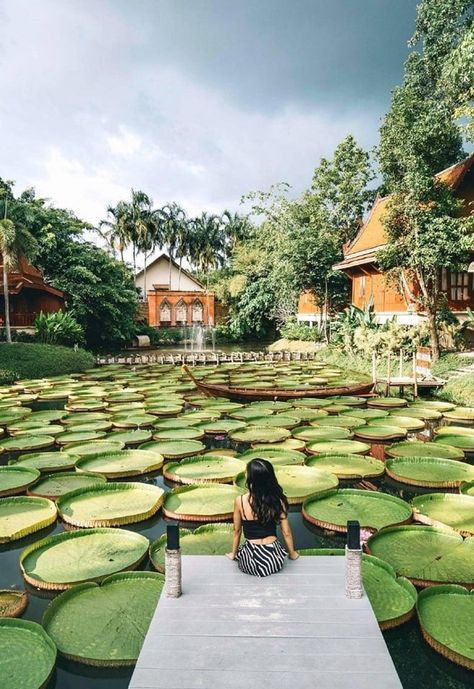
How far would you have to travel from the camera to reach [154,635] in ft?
9.56

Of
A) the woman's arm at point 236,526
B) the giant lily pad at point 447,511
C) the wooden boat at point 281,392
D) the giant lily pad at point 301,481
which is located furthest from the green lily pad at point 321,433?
the woman's arm at point 236,526

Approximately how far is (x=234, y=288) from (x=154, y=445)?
1134 inches

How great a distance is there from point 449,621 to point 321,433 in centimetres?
557

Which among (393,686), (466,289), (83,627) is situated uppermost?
(466,289)

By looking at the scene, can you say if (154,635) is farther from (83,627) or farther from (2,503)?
(2,503)

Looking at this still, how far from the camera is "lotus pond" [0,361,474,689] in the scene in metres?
3.46

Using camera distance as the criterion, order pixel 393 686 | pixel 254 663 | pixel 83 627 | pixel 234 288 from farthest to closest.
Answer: pixel 234 288 → pixel 83 627 → pixel 254 663 → pixel 393 686

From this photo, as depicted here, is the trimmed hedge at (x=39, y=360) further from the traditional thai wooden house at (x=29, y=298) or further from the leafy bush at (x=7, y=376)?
the traditional thai wooden house at (x=29, y=298)

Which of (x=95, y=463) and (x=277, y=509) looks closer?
(x=277, y=509)

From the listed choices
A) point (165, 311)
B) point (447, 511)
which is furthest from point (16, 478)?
point (165, 311)

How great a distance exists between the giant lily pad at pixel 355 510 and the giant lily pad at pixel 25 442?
5215mm

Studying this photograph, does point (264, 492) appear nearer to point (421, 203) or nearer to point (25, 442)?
point (25, 442)

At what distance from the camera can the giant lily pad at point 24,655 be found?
309cm

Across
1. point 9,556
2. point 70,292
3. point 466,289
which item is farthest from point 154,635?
point 70,292
